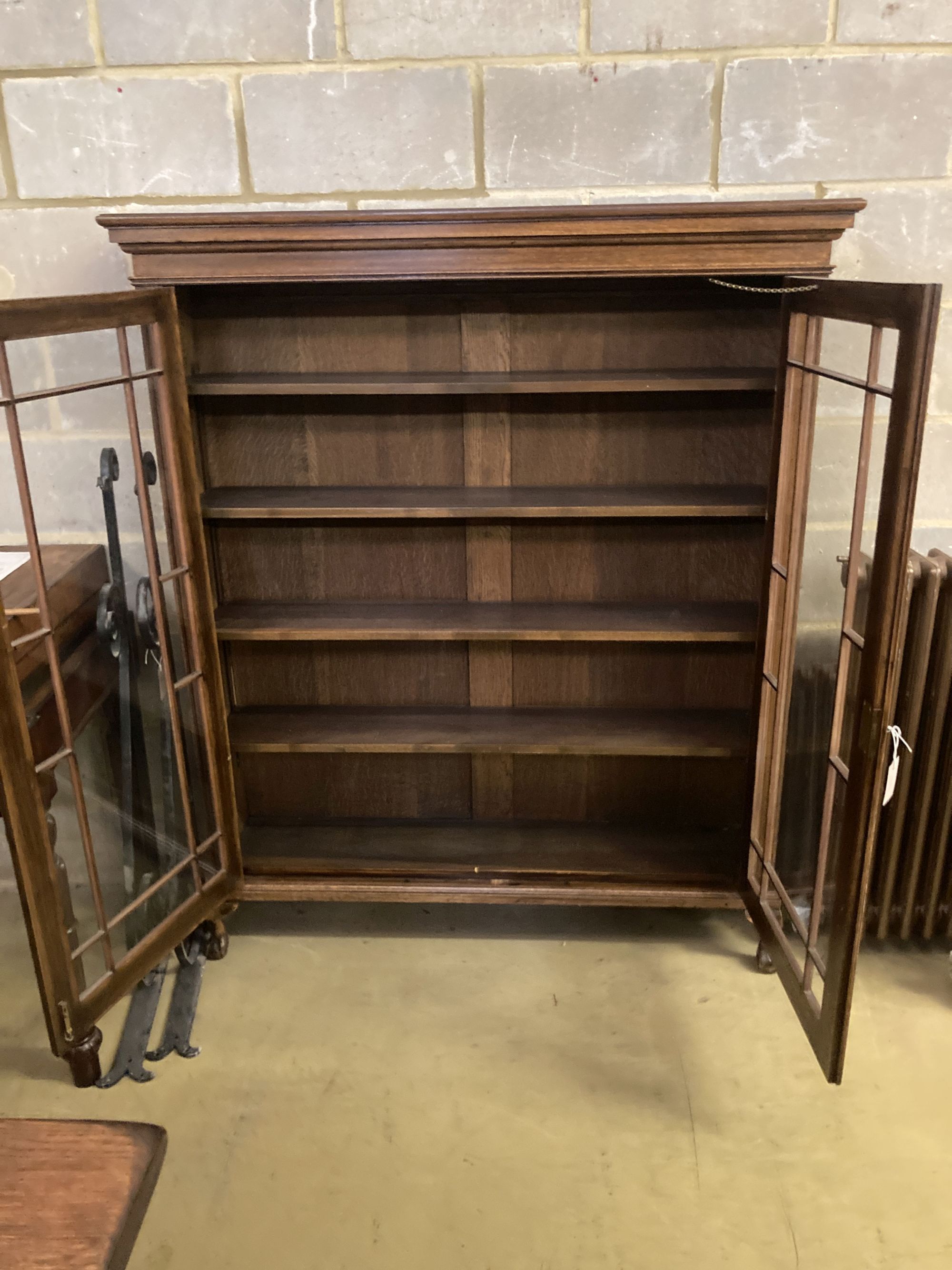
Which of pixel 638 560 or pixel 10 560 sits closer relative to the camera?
pixel 10 560

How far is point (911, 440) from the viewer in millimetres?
1331

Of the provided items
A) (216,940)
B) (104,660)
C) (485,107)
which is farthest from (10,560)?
(485,107)

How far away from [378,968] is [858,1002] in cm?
105

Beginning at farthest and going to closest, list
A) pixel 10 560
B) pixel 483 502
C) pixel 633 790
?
pixel 633 790 → pixel 10 560 → pixel 483 502

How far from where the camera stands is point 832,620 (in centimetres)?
227

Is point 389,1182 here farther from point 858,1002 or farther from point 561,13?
point 561,13

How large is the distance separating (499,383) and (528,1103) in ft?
4.55

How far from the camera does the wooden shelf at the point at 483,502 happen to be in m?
1.98

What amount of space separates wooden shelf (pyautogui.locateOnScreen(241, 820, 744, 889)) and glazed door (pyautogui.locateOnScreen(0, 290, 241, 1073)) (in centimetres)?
19

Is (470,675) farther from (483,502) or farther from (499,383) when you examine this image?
(499,383)

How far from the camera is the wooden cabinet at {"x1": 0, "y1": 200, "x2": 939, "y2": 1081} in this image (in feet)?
5.76

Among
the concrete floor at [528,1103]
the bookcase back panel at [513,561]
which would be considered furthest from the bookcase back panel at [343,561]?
the concrete floor at [528,1103]

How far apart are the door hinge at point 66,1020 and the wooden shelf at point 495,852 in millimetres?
551

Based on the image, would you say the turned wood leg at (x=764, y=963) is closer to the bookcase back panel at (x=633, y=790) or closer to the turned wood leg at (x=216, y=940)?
the bookcase back panel at (x=633, y=790)
